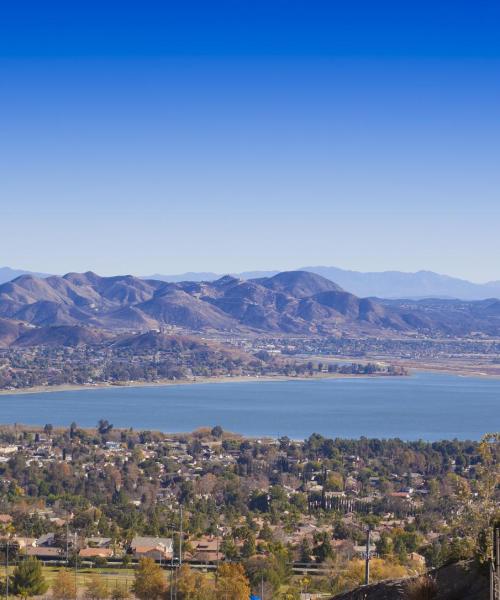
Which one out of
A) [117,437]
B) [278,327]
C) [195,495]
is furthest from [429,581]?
[278,327]

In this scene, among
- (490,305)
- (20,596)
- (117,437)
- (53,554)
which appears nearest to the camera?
(20,596)

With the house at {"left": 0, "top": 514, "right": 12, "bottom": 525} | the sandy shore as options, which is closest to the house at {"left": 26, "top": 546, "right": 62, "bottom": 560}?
the house at {"left": 0, "top": 514, "right": 12, "bottom": 525}

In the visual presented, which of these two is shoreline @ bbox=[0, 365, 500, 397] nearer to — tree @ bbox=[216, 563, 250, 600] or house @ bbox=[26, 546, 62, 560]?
house @ bbox=[26, 546, 62, 560]

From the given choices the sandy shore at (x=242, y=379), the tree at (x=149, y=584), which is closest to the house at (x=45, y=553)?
the tree at (x=149, y=584)

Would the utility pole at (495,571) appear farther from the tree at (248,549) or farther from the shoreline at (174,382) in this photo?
the shoreline at (174,382)

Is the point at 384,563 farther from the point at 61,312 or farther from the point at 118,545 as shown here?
the point at 61,312

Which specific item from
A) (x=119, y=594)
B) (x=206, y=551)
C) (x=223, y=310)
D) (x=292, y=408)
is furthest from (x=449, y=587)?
(x=223, y=310)

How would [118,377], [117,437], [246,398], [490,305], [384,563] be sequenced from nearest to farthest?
[384,563] → [117,437] → [246,398] → [118,377] → [490,305]
